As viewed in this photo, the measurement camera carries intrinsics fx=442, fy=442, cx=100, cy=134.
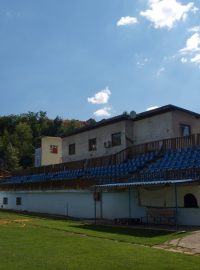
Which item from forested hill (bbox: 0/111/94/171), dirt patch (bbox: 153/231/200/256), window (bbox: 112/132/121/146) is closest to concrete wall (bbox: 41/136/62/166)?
window (bbox: 112/132/121/146)

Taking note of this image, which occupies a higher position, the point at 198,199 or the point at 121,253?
the point at 198,199

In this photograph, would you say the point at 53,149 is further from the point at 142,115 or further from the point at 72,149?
the point at 142,115

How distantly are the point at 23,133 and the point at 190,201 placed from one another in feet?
264

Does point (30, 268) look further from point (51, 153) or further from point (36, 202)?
point (51, 153)

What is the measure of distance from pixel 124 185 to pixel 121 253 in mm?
10440

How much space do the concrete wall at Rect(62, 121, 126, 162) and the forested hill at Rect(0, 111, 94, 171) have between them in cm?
3358

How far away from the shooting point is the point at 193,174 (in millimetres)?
22438

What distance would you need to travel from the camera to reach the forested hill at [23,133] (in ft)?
287

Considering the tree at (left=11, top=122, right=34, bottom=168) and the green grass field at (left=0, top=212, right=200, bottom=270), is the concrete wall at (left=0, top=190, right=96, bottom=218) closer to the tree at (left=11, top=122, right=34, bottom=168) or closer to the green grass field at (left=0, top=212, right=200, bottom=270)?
the green grass field at (left=0, top=212, right=200, bottom=270)

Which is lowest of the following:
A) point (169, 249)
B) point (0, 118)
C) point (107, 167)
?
point (169, 249)

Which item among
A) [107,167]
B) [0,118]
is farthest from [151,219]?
[0,118]

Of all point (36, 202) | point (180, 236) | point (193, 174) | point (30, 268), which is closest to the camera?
point (30, 268)

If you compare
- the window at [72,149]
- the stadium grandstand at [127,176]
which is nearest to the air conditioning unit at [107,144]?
the stadium grandstand at [127,176]

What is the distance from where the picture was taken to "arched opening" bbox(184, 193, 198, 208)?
2320 cm
